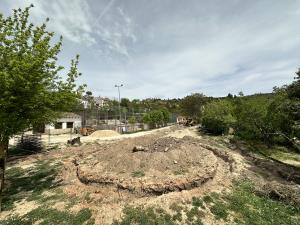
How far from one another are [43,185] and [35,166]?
16.3 ft

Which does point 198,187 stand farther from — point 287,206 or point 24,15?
point 24,15

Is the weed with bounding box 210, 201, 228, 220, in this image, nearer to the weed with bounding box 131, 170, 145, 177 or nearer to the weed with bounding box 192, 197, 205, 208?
the weed with bounding box 192, 197, 205, 208

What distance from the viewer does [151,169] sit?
40.1 ft

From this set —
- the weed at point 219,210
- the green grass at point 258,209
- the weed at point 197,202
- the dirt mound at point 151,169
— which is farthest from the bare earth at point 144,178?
the green grass at point 258,209

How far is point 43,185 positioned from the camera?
12344 millimetres

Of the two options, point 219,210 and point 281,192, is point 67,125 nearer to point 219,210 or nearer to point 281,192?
point 219,210

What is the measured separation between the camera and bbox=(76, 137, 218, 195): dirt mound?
416 inches

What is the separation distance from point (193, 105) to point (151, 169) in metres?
45.1

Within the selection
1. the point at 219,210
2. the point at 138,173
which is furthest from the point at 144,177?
the point at 219,210

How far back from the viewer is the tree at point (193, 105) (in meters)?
55.1

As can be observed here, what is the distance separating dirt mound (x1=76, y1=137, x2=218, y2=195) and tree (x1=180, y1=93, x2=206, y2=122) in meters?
40.6

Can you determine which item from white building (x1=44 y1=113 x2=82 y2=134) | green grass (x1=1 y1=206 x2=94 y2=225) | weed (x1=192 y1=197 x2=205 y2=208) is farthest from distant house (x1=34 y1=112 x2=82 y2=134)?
weed (x1=192 y1=197 x2=205 y2=208)

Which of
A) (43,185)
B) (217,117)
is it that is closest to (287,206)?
(43,185)

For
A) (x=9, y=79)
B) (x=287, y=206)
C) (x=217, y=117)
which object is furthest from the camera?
(x=217, y=117)
